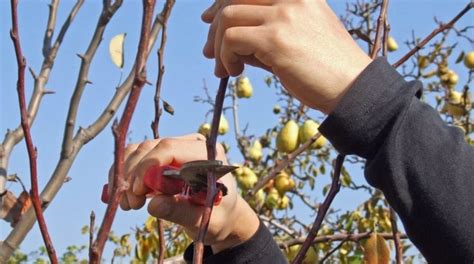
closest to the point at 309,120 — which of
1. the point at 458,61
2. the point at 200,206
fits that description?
the point at 458,61

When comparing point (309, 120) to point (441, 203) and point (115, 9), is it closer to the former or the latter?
point (115, 9)

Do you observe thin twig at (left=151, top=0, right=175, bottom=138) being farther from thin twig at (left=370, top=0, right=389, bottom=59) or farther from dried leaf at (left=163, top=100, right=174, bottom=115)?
thin twig at (left=370, top=0, right=389, bottom=59)

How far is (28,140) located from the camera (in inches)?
28.6

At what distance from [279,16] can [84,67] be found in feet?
3.70

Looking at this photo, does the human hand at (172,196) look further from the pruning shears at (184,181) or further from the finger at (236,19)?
the finger at (236,19)

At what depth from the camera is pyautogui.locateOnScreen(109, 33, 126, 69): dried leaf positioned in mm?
1057

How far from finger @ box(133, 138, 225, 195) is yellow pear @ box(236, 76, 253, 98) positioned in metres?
3.79

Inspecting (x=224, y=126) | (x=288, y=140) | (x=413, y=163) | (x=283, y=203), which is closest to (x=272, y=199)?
(x=283, y=203)

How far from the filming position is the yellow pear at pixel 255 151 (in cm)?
425

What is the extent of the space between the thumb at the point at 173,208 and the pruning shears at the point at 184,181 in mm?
13

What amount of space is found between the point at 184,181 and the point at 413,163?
0.73ft

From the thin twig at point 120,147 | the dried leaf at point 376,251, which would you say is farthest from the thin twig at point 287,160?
the thin twig at point 120,147

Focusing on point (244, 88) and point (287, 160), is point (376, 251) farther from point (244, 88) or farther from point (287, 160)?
point (244, 88)

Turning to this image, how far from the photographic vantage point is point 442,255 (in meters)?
0.85
